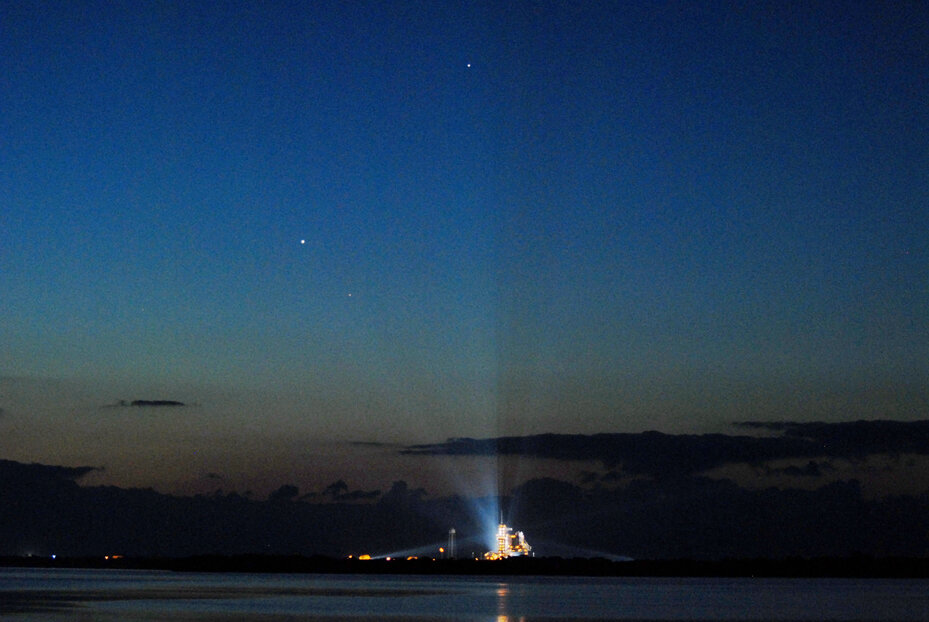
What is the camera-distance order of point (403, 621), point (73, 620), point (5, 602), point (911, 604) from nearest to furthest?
point (73, 620) < point (403, 621) < point (5, 602) < point (911, 604)

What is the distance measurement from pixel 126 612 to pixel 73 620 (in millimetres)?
7542

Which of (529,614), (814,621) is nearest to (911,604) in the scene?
(814,621)

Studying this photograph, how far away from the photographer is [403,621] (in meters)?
49.7

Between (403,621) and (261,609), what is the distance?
427 inches

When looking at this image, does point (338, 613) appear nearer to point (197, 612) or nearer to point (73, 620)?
point (197, 612)

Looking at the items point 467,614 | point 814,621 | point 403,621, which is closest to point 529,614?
point 467,614

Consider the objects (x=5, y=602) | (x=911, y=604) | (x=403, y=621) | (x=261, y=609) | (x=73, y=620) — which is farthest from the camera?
(x=911, y=604)

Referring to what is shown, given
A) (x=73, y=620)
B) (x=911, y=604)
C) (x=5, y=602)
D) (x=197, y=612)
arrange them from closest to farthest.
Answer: (x=73, y=620), (x=197, y=612), (x=5, y=602), (x=911, y=604)

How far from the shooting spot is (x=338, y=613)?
5481 cm

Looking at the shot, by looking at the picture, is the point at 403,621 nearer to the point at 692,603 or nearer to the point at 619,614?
the point at 619,614

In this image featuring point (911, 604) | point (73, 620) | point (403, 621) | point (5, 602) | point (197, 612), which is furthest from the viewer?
point (911, 604)

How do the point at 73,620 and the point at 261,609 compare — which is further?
the point at 261,609

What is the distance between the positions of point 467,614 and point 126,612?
617 inches

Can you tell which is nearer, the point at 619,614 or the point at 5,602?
the point at 619,614
